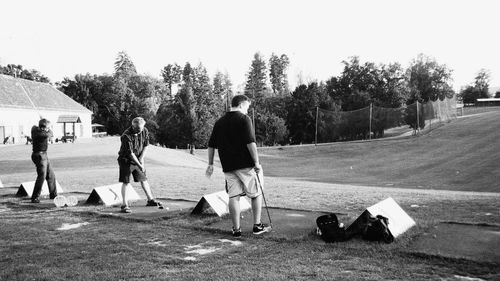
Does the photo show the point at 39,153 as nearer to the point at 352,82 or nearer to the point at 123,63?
the point at 352,82

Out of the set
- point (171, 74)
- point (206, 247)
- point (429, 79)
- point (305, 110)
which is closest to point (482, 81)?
point (429, 79)

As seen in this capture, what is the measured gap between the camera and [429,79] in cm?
8094

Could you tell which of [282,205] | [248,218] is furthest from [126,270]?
[282,205]

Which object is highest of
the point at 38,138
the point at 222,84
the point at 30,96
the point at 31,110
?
the point at 222,84

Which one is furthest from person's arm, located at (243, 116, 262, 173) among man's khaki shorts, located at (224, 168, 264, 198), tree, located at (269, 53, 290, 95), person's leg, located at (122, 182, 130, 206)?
tree, located at (269, 53, 290, 95)

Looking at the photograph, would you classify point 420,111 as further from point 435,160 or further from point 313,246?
point 313,246

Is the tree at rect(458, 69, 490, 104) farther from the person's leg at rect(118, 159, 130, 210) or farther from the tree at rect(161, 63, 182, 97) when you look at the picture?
the person's leg at rect(118, 159, 130, 210)

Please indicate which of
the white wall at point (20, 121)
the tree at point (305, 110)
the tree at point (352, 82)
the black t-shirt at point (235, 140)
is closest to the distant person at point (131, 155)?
the black t-shirt at point (235, 140)

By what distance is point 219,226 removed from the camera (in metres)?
7.07

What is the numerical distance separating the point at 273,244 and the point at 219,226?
1.47 meters

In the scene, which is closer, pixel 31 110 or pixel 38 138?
pixel 38 138

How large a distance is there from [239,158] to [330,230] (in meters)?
1.73

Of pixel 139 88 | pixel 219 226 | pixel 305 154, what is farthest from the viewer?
pixel 139 88

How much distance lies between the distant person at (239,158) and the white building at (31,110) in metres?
45.5
